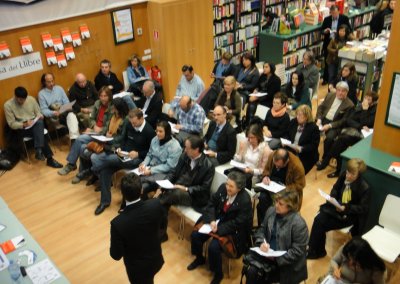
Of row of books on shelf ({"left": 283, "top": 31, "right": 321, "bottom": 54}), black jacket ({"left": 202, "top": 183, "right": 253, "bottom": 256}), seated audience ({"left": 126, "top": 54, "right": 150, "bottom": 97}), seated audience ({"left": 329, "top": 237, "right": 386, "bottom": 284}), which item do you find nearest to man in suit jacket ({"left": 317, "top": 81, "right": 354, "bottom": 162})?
black jacket ({"left": 202, "top": 183, "right": 253, "bottom": 256})

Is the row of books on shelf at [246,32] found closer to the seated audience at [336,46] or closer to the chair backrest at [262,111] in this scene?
the seated audience at [336,46]

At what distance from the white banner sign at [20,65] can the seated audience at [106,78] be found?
1049mm

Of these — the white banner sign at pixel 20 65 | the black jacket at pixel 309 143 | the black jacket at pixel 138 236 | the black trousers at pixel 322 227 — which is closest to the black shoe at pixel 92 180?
the white banner sign at pixel 20 65

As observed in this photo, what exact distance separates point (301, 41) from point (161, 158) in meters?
5.79

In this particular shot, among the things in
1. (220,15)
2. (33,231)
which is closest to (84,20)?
(220,15)

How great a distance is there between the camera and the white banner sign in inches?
264

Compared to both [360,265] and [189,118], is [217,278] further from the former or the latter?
[189,118]

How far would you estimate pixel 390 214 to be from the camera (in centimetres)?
437

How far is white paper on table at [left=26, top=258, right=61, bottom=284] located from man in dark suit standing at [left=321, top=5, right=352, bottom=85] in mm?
7767

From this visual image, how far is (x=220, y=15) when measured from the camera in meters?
9.30

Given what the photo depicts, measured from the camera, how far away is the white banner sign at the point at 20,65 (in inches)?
264

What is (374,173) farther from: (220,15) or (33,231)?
(220,15)

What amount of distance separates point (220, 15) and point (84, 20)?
328cm

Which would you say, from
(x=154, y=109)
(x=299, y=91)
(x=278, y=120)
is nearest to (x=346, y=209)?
(x=278, y=120)
